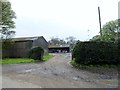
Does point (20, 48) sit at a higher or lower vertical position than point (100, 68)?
higher

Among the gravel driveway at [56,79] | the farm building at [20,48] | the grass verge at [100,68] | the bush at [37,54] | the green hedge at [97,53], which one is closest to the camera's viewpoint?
Answer: the gravel driveway at [56,79]

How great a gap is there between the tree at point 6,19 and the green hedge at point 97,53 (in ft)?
42.5

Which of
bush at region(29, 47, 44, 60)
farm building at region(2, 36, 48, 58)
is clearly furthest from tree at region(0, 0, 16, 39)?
bush at region(29, 47, 44, 60)

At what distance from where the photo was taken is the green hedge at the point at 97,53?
803 inches

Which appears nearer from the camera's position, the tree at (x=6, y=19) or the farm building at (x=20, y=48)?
the tree at (x=6, y=19)

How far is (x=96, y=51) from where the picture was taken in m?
20.4

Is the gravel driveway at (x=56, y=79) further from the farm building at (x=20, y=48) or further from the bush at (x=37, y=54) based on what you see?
the farm building at (x=20, y=48)

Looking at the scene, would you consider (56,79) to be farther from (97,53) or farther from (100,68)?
(97,53)

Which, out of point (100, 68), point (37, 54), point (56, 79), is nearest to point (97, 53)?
point (100, 68)

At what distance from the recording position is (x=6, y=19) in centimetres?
2995

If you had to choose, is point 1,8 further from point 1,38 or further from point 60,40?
point 60,40

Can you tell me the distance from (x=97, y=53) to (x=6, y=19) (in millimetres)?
15281

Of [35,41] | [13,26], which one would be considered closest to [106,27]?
[35,41]

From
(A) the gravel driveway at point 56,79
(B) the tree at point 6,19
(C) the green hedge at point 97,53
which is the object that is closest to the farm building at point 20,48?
(B) the tree at point 6,19
